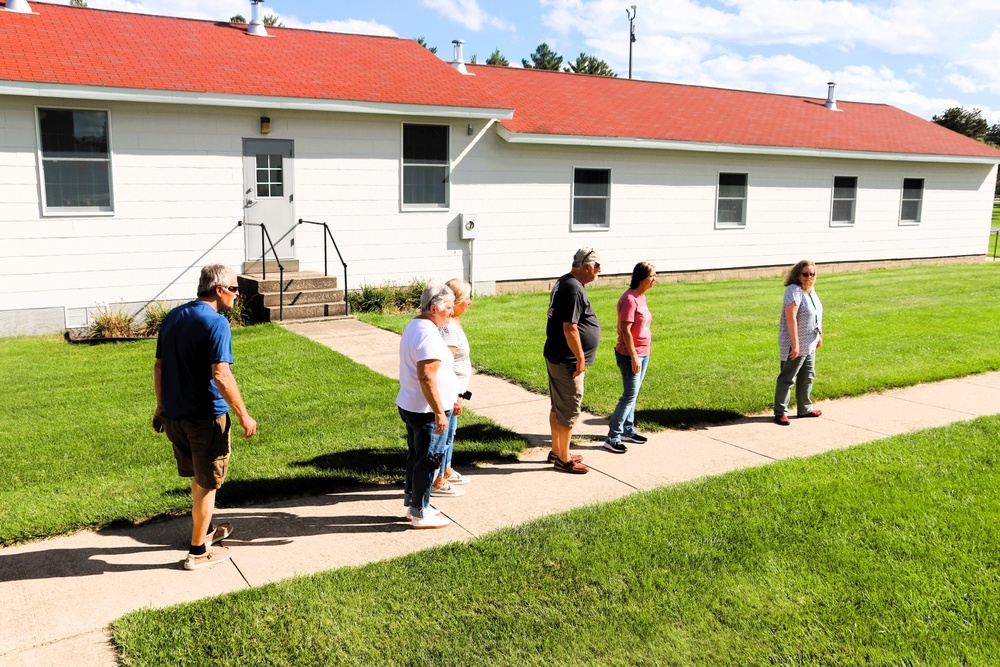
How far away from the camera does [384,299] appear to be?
15.3 meters

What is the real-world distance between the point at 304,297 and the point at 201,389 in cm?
952

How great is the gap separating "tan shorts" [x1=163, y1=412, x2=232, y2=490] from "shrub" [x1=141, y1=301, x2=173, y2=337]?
8.92m

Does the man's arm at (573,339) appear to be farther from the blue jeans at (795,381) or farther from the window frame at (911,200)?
the window frame at (911,200)

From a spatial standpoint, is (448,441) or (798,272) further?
(798,272)

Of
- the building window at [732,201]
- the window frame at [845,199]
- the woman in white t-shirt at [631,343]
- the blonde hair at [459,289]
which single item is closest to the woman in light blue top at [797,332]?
the woman in white t-shirt at [631,343]

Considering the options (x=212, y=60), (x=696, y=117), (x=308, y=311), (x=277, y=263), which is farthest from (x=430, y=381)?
(x=696, y=117)

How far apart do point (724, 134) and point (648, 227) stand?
11.6ft

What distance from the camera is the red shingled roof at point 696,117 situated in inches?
756

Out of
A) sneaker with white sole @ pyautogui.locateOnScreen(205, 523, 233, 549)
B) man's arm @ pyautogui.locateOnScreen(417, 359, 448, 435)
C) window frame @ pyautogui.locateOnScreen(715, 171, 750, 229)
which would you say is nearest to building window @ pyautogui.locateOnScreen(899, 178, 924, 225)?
window frame @ pyautogui.locateOnScreen(715, 171, 750, 229)

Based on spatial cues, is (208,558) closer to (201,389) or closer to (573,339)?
(201,389)

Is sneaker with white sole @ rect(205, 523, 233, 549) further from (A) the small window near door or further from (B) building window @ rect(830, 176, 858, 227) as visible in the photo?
(B) building window @ rect(830, 176, 858, 227)

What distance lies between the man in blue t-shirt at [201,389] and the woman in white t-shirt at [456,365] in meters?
1.56

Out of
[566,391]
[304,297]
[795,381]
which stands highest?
[566,391]

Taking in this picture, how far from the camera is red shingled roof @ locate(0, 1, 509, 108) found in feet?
43.8
